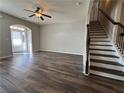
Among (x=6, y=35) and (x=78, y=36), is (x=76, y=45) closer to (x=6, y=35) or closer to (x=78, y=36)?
(x=78, y=36)

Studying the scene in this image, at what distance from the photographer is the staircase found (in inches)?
108

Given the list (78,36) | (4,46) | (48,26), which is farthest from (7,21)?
(78,36)

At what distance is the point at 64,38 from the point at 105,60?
4497 mm

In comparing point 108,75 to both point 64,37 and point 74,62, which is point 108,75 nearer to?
point 74,62

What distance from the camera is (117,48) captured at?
332 centimetres

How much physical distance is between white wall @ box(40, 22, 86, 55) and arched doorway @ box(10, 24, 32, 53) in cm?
116

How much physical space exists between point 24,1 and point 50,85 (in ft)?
12.3

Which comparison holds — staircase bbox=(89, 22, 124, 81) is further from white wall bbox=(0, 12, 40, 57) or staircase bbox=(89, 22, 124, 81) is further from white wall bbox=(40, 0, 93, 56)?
white wall bbox=(0, 12, 40, 57)

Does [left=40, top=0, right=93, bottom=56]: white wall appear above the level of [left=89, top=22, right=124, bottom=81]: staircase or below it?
above

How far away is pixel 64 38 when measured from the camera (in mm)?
7359

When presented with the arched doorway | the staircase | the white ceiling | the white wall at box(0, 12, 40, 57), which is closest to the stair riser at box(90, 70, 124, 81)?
the staircase

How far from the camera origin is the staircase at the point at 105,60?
273 cm

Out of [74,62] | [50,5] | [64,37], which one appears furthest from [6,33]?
[74,62]

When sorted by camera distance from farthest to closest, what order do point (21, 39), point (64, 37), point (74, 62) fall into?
point (21, 39) → point (64, 37) → point (74, 62)
